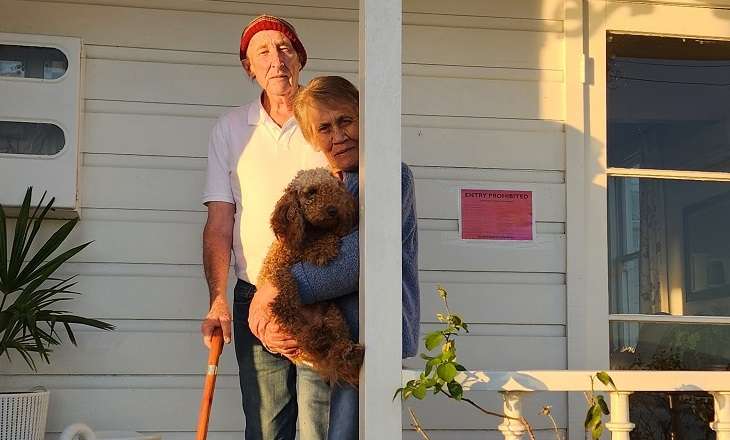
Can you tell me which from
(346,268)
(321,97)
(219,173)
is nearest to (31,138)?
(219,173)

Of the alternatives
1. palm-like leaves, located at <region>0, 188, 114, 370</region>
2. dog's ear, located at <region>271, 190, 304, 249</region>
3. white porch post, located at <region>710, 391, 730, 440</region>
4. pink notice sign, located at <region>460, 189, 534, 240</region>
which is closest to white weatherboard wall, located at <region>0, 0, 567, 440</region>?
pink notice sign, located at <region>460, 189, 534, 240</region>

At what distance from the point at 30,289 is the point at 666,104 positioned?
246cm

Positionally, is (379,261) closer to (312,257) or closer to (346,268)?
(346,268)

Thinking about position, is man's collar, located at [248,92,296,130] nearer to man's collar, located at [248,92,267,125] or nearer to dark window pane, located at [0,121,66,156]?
man's collar, located at [248,92,267,125]

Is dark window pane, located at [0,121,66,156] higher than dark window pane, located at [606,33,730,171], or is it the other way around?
dark window pane, located at [606,33,730,171]

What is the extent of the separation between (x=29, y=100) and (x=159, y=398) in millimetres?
1135

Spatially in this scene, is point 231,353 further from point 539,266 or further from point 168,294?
point 539,266

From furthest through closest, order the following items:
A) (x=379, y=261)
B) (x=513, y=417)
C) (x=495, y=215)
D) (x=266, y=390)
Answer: (x=495, y=215) < (x=266, y=390) < (x=513, y=417) < (x=379, y=261)

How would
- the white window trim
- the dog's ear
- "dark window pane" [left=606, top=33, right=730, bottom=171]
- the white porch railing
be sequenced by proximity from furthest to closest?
"dark window pane" [left=606, top=33, right=730, bottom=171] < the white window trim < the white porch railing < the dog's ear

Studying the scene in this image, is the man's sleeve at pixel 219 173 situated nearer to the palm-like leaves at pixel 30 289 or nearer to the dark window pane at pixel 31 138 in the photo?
the palm-like leaves at pixel 30 289

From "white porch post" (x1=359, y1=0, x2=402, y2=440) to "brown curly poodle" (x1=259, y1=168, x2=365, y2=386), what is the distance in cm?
5

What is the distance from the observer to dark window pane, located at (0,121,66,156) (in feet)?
12.1

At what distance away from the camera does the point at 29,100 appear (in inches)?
145

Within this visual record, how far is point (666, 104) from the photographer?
4.13 m
